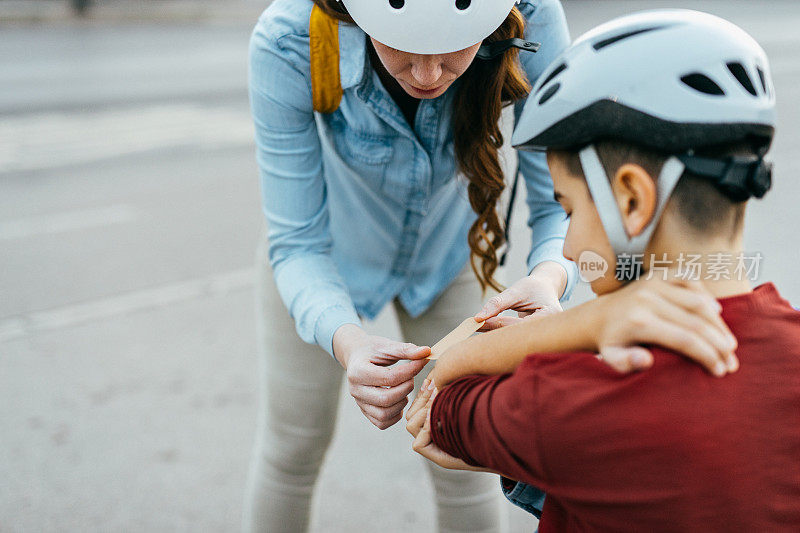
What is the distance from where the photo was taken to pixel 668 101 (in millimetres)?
1313

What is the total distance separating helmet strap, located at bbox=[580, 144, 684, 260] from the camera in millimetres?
1339

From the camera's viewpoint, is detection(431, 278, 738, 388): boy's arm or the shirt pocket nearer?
detection(431, 278, 738, 388): boy's arm

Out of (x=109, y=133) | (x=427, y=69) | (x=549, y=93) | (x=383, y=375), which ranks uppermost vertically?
(x=549, y=93)

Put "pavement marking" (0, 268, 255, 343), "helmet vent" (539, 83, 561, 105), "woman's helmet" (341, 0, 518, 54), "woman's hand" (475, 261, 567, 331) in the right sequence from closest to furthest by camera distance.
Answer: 1. "helmet vent" (539, 83, 561, 105)
2. "woman's helmet" (341, 0, 518, 54)
3. "woman's hand" (475, 261, 567, 331)
4. "pavement marking" (0, 268, 255, 343)

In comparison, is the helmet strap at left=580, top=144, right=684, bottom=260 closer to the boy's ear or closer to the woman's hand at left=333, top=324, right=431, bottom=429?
the boy's ear

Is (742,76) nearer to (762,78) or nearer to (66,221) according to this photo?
(762,78)

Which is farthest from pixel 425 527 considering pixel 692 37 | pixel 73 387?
pixel 692 37

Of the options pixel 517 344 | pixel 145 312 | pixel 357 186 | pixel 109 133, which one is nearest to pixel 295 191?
pixel 357 186

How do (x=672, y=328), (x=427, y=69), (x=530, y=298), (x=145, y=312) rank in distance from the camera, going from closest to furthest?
(x=672, y=328) < (x=427, y=69) < (x=530, y=298) < (x=145, y=312)

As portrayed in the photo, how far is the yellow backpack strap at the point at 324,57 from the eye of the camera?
2.02m

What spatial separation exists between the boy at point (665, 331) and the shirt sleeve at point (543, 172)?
0.67 meters

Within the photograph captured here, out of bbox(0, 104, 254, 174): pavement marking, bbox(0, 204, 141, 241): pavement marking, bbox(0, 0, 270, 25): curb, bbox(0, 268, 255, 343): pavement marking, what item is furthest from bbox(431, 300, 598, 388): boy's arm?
bbox(0, 0, 270, 25): curb

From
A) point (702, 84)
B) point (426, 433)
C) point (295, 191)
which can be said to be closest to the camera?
point (702, 84)

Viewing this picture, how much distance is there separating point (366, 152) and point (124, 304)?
3.25 meters
